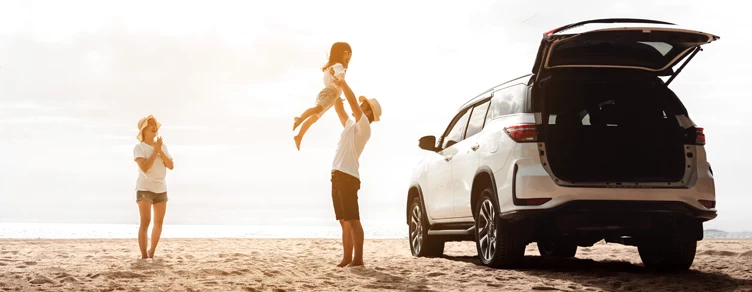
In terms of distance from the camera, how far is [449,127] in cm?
997

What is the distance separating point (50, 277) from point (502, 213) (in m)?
4.23

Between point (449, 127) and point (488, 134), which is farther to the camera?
point (449, 127)

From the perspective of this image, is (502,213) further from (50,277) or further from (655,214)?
(50,277)

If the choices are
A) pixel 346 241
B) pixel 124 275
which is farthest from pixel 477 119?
pixel 124 275

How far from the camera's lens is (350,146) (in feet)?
25.7

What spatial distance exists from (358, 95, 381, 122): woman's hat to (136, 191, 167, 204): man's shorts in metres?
2.86

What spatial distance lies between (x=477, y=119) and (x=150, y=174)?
12.7ft

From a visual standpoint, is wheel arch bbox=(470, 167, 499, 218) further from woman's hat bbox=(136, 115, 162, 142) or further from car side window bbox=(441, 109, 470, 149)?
woman's hat bbox=(136, 115, 162, 142)

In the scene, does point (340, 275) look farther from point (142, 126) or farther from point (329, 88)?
point (142, 126)

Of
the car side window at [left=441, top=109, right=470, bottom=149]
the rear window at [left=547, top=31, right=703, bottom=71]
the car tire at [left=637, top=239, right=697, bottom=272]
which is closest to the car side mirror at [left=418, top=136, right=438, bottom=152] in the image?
the car side window at [left=441, top=109, right=470, bottom=149]

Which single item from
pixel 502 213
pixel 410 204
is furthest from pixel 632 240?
pixel 410 204

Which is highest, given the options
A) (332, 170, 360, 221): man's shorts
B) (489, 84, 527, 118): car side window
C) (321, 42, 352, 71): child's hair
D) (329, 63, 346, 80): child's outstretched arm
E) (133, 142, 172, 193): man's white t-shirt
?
(321, 42, 352, 71): child's hair

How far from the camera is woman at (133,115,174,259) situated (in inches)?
364

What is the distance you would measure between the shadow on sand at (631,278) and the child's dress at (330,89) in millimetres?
2406
